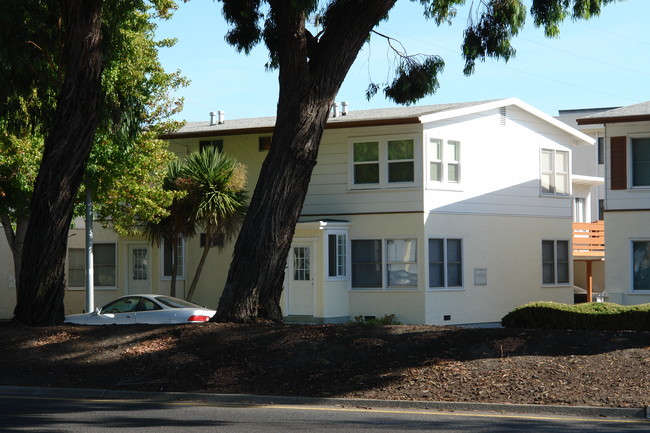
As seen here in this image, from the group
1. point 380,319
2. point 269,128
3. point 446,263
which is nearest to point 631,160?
point 446,263

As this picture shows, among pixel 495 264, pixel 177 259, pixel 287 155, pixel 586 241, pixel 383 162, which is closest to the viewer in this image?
pixel 287 155

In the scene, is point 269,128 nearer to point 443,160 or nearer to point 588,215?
point 443,160

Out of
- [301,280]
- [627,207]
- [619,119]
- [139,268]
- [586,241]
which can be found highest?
[619,119]

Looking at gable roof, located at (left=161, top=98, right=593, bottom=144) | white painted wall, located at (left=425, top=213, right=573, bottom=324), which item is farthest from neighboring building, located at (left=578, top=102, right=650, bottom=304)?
white painted wall, located at (left=425, top=213, right=573, bottom=324)

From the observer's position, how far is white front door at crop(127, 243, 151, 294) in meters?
33.4

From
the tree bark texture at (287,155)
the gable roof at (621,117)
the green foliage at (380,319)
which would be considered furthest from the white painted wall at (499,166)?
the tree bark texture at (287,155)

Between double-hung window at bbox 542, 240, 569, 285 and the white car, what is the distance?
46.2ft

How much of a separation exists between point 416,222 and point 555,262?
669cm

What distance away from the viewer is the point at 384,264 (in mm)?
29812

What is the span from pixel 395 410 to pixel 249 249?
5157mm

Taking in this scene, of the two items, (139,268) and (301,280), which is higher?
(139,268)

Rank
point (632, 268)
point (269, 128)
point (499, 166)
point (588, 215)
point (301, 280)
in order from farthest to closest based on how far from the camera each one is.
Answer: point (588, 215)
point (499, 166)
point (269, 128)
point (301, 280)
point (632, 268)

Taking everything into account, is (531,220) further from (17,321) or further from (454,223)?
(17,321)

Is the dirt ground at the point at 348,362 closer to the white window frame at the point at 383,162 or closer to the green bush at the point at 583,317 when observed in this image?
the green bush at the point at 583,317
